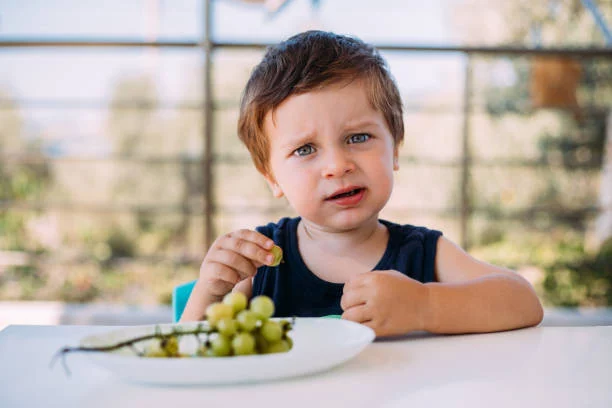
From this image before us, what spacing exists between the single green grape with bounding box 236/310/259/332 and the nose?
475mm

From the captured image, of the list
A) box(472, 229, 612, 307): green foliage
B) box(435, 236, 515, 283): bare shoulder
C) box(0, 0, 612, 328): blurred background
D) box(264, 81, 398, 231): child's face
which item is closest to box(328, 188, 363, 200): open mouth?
box(264, 81, 398, 231): child's face

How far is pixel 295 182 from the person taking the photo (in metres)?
1.11

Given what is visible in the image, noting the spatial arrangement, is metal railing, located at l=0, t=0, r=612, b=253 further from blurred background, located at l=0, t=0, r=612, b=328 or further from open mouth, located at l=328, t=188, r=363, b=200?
open mouth, located at l=328, t=188, r=363, b=200

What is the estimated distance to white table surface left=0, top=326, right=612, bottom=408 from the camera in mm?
534

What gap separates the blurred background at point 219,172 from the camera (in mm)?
3529

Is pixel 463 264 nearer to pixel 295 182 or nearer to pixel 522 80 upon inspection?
pixel 295 182

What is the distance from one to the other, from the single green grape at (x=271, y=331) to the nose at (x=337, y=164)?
478 mm

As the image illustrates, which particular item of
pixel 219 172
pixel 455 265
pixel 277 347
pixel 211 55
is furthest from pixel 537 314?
pixel 219 172

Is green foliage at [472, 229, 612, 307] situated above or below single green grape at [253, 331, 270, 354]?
below

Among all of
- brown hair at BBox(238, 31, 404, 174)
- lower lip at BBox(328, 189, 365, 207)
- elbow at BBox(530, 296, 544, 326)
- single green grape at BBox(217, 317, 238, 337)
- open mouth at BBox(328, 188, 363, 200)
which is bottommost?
elbow at BBox(530, 296, 544, 326)

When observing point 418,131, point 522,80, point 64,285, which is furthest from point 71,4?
point 522,80

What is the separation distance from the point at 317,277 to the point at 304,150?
0.24 metres

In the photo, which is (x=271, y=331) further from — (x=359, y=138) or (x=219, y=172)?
(x=219, y=172)

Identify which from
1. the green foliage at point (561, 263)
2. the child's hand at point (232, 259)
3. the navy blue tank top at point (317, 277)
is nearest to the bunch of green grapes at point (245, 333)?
the child's hand at point (232, 259)
